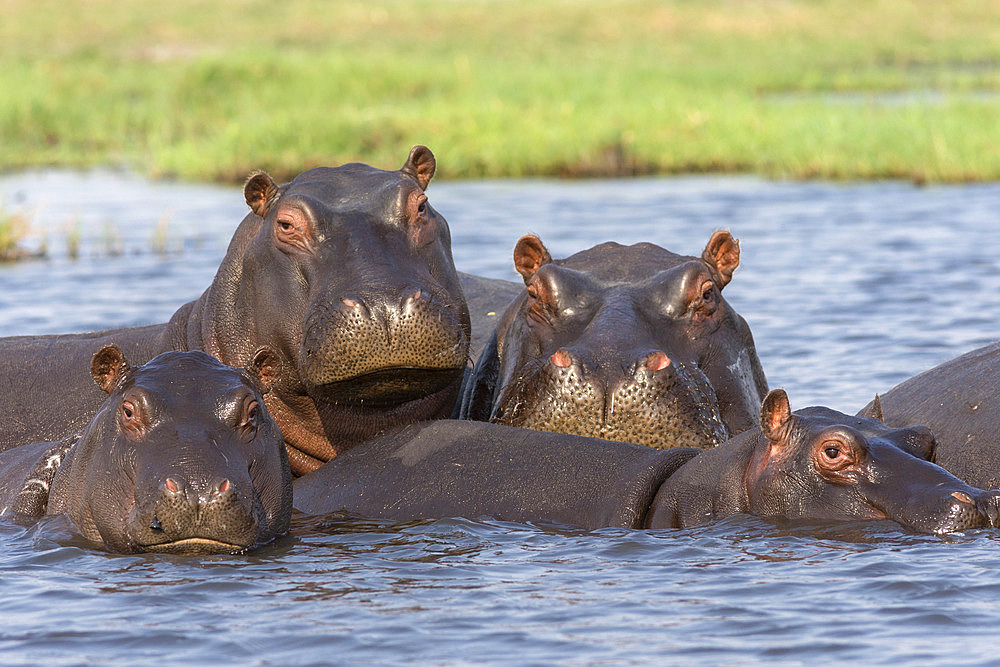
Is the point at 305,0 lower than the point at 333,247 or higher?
higher

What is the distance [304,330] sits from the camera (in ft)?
19.6

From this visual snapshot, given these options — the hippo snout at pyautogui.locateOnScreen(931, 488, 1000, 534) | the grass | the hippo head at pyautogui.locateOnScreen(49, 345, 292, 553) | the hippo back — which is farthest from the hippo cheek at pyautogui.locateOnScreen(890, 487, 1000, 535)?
the grass

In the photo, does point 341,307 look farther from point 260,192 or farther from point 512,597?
point 512,597

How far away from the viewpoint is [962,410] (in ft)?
22.5

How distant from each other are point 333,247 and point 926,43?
5319 cm

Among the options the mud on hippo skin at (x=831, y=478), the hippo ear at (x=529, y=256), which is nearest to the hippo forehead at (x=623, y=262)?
the hippo ear at (x=529, y=256)

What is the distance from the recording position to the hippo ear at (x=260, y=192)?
6395mm

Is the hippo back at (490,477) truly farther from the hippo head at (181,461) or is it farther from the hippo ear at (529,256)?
the hippo ear at (529,256)

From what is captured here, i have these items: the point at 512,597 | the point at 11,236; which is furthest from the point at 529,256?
the point at 11,236

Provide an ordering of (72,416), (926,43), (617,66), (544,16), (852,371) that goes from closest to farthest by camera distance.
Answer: (72,416) → (852,371) → (617,66) → (926,43) → (544,16)

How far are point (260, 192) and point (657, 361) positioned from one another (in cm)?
171

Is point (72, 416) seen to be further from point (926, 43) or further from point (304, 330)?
point (926, 43)

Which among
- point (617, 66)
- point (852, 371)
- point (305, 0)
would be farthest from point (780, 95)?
point (305, 0)

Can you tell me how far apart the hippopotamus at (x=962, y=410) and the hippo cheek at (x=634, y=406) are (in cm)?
69
